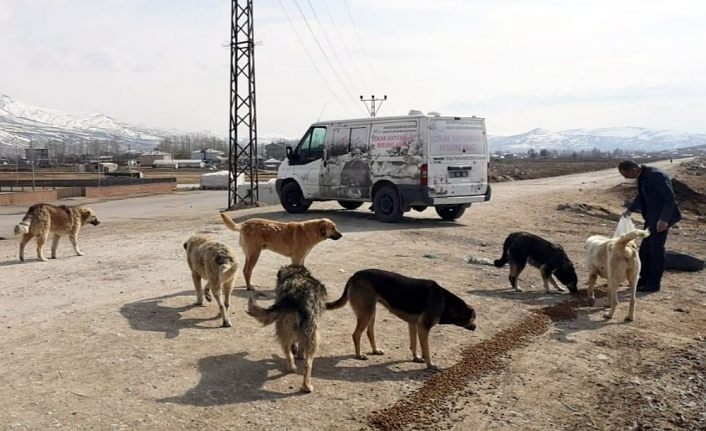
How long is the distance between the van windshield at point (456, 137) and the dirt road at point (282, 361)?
4.94 meters

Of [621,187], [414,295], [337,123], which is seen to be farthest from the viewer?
[621,187]

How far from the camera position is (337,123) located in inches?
642

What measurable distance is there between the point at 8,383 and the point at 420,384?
3.45 metres

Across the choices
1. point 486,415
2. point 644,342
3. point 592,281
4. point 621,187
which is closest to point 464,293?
point 592,281

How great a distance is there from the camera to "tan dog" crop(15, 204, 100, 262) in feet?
36.3

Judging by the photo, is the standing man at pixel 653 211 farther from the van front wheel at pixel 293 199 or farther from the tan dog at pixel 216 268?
the van front wheel at pixel 293 199

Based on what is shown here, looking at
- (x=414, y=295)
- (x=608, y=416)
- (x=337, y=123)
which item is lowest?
(x=608, y=416)

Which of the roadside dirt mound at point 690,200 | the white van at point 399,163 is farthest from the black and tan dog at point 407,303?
the roadside dirt mound at point 690,200

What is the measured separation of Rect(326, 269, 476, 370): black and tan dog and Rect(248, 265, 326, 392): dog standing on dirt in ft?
1.68

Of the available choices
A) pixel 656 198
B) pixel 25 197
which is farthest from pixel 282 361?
pixel 25 197

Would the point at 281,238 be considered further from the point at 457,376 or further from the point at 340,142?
the point at 340,142

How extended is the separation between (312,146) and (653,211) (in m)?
9.48

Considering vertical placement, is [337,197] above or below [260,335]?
above

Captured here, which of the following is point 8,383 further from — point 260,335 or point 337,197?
point 337,197
